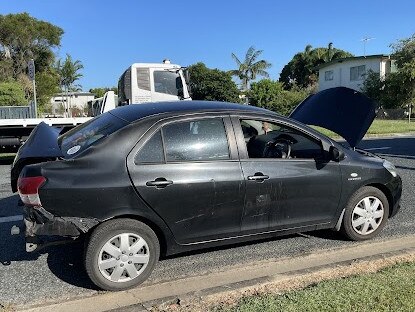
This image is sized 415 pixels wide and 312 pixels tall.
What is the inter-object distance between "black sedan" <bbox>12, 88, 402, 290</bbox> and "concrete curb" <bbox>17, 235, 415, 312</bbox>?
0.55 ft

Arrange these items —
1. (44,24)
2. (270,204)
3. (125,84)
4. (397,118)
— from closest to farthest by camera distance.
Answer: (270,204)
(125,84)
(397,118)
(44,24)

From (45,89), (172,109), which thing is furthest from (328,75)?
(172,109)

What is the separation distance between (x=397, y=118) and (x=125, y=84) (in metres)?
27.6

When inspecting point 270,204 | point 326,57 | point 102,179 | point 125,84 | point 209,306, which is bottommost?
point 209,306

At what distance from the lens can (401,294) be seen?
3549 millimetres

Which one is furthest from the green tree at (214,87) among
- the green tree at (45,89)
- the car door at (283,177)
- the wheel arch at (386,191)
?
the car door at (283,177)

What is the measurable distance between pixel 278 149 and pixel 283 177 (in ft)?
1.65

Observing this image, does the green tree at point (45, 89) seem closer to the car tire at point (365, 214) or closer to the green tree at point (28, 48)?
the green tree at point (28, 48)

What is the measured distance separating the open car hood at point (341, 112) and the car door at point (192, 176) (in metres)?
1.89

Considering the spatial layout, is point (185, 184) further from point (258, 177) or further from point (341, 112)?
point (341, 112)

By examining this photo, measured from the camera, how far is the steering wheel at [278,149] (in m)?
4.77

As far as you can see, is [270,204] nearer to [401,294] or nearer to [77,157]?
[401,294]

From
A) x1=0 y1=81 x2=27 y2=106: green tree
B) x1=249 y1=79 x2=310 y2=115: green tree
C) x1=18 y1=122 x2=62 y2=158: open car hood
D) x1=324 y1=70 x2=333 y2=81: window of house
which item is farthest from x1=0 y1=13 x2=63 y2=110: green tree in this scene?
x1=18 y1=122 x2=62 y2=158: open car hood

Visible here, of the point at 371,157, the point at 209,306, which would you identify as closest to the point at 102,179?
the point at 209,306
